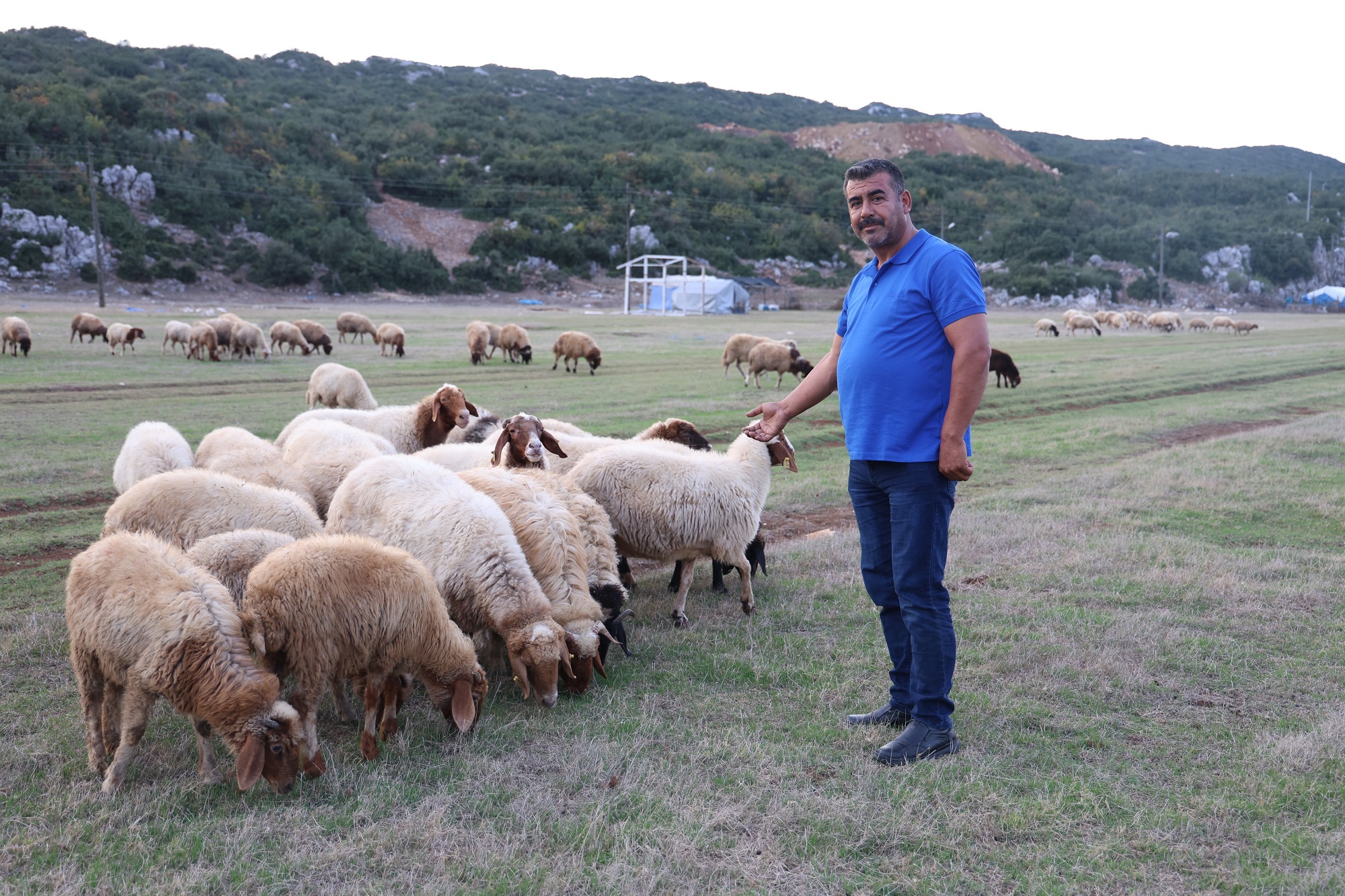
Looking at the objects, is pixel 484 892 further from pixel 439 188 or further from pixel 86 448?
pixel 439 188

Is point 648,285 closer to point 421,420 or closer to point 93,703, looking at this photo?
point 421,420

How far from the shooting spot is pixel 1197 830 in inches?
155

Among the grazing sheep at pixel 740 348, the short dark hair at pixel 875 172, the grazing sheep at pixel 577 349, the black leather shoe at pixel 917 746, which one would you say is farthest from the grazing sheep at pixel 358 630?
the grazing sheep at pixel 577 349

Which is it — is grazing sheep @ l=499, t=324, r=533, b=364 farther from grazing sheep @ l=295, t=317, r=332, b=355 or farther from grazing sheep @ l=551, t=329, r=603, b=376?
grazing sheep @ l=295, t=317, r=332, b=355

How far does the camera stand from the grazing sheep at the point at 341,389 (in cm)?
1678

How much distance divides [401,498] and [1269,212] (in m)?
140

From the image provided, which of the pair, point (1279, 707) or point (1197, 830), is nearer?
point (1197, 830)

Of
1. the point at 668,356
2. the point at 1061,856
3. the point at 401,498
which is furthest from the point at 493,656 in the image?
the point at 668,356

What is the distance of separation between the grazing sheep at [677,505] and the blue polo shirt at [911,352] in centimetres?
277

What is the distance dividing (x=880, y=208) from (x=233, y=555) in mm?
4068

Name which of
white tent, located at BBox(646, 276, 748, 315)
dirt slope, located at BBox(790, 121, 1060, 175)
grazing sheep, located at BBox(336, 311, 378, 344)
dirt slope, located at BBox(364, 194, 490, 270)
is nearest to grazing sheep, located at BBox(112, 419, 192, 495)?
grazing sheep, located at BBox(336, 311, 378, 344)

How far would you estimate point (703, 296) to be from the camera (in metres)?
63.0

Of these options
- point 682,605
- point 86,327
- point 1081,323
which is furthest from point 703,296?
point 682,605

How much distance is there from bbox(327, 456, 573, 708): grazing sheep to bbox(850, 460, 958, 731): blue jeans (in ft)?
6.18
